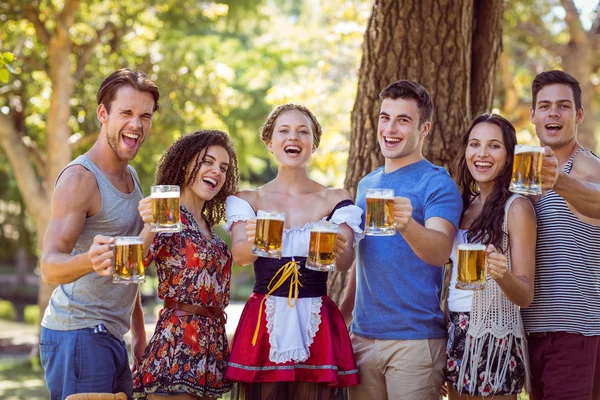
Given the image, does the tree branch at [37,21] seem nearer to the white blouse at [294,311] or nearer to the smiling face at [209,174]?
the smiling face at [209,174]

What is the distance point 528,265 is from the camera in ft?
12.1

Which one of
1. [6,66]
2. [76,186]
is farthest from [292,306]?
[6,66]

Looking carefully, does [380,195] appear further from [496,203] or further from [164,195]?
[164,195]

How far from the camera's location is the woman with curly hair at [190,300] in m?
3.74

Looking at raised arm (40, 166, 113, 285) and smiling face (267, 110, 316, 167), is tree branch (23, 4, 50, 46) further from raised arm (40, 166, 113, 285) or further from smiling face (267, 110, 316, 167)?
smiling face (267, 110, 316, 167)

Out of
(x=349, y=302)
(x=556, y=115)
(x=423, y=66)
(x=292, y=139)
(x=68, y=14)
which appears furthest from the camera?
(x=68, y=14)

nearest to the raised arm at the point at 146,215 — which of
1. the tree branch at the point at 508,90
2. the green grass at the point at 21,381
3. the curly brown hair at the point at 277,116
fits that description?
the curly brown hair at the point at 277,116

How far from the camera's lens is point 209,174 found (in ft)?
13.2

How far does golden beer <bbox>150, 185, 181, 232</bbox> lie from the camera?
3461mm

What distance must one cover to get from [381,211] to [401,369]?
872 mm

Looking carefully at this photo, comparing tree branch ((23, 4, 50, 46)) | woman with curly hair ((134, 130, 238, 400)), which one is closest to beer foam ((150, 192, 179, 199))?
woman with curly hair ((134, 130, 238, 400))

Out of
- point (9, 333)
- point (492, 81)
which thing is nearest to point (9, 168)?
point (9, 333)

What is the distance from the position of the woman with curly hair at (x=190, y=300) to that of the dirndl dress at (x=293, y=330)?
13 cm

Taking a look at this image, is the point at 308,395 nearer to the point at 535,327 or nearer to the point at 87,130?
the point at 535,327
